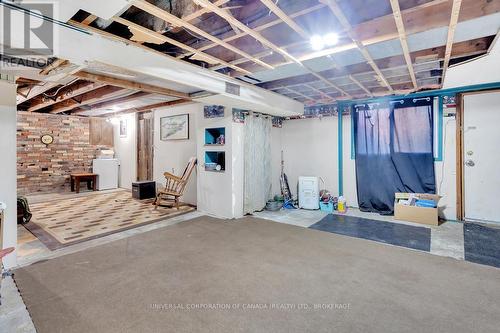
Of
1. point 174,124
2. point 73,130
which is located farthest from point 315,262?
point 73,130

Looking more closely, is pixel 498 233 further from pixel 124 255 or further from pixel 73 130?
pixel 73 130

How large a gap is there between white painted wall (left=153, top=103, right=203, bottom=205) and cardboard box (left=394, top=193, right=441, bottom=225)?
4298mm

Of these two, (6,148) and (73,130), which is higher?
(73,130)

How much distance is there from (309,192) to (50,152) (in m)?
7.74

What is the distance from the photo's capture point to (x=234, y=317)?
199 centimetres

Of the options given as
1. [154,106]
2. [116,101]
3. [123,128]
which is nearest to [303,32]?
[154,106]

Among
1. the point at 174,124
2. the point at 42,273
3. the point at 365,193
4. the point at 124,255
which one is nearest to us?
the point at 42,273

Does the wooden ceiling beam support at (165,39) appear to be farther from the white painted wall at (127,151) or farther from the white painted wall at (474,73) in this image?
the white painted wall at (127,151)

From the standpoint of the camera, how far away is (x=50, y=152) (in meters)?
7.55

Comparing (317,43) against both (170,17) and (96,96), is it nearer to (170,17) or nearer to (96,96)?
Result: (170,17)

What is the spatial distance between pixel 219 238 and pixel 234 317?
183 centimetres

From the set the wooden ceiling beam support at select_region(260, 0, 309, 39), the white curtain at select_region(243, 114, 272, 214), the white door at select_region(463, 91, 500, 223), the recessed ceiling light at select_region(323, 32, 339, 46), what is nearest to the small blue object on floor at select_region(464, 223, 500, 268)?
the white door at select_region(463, 91, 500, 223)

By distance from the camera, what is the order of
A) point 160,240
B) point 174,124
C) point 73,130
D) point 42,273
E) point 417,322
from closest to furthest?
1. point 417,322
2. point 42,273
3. point 160,240
4. point 174,124
5. point 73,130

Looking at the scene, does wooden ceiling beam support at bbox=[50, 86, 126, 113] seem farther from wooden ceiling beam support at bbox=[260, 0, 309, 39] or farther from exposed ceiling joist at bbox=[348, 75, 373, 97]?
exposed ceiling joist at bbox=[348, 75, 373, 97]
